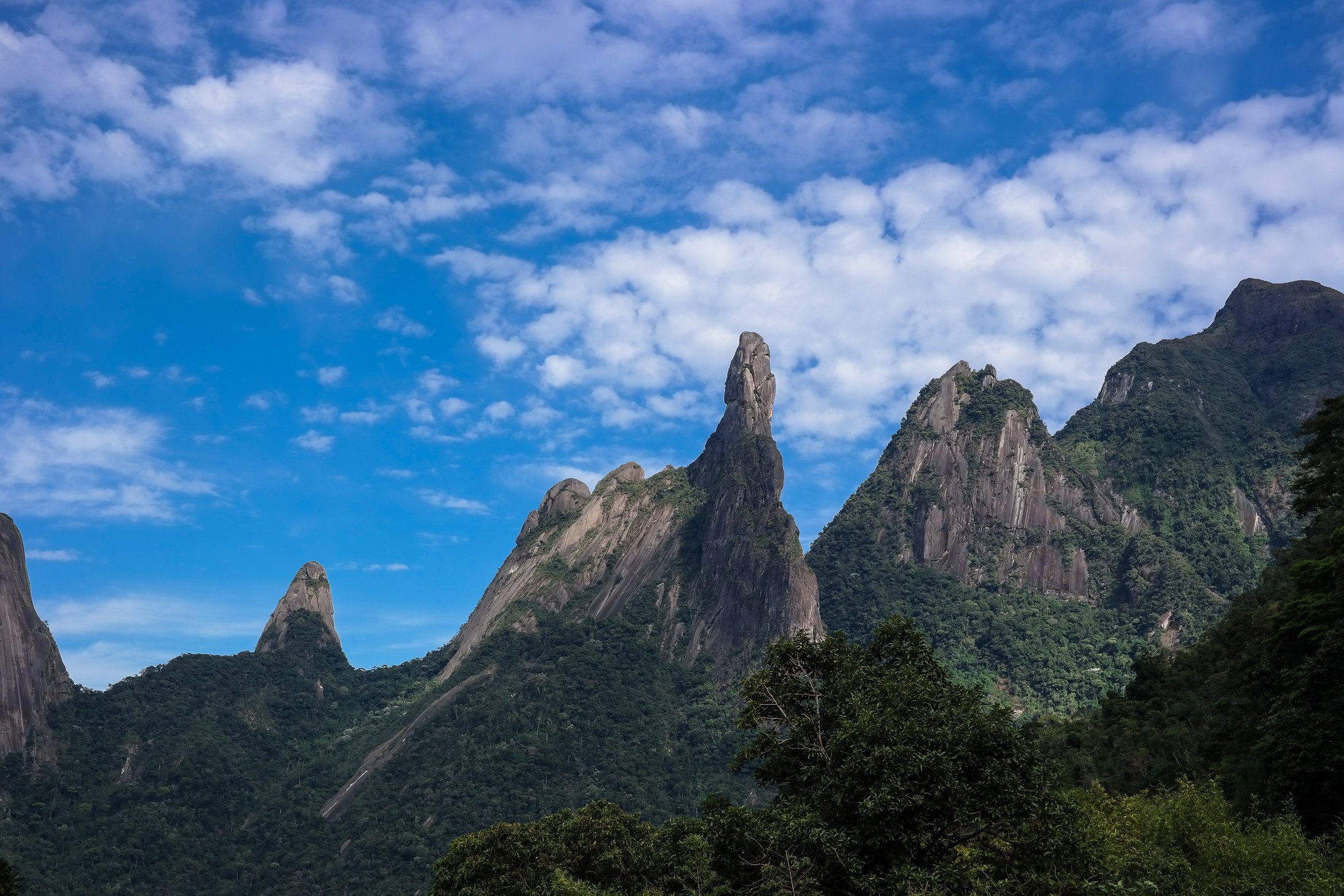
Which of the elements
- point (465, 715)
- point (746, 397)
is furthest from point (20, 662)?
point (746, 397)

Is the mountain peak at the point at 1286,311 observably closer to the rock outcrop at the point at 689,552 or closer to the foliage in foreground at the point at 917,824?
the rock outcrop at the point at 689,552

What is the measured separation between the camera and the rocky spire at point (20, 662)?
431 feet

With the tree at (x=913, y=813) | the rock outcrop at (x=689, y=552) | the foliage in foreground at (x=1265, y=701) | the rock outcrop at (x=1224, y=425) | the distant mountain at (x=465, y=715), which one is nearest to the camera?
the tree at (x=913, y=813)

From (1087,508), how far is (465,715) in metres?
100.0

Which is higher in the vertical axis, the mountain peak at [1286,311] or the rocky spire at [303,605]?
the mountain peak at [1286,311]

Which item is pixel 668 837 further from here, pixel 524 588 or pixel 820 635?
pixel 524 588

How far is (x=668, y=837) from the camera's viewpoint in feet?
112

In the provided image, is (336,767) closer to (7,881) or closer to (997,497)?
(997,497)

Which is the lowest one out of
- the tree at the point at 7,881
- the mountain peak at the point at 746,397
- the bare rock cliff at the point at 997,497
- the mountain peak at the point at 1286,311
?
the tree at the point at 7,881

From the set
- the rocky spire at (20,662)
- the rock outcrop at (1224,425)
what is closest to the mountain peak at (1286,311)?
the rock outcrop at (1224,425)

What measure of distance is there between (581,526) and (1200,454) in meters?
98.3

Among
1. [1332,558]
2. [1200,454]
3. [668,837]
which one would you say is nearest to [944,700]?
[668,837]

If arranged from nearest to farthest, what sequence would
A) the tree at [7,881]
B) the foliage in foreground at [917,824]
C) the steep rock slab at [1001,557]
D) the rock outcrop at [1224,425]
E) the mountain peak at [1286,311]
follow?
the foliage in foreground at [917,824]
the tree at [7,881]
the steep rock slab at [1001,557]
the rock outcrop at [1224,425]
the mountain peak at [1286,311]

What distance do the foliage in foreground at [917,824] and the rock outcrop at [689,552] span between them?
357 feet
